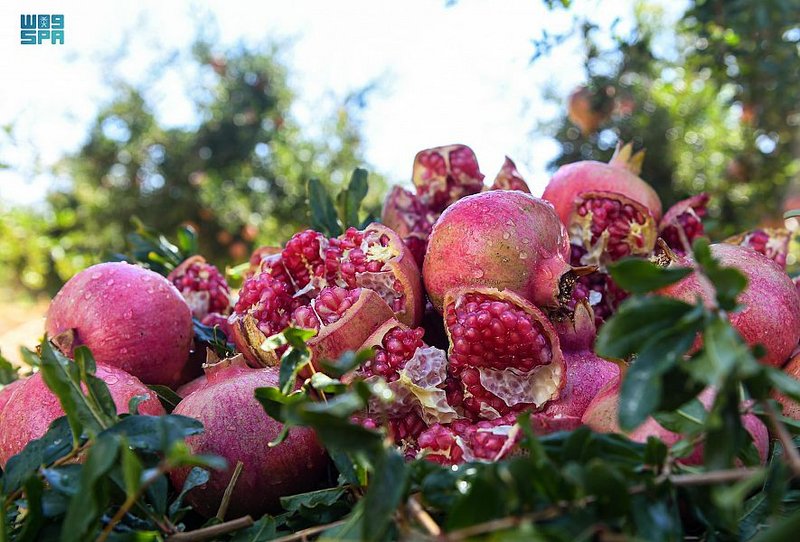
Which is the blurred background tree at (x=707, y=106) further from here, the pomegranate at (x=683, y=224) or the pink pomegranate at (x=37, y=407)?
the pink pomegranate at (x=37, y=407)

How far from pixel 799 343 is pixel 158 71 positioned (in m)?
6.34

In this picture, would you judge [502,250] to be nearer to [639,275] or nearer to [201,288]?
[639,275]

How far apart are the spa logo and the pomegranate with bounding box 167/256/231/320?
900 mm

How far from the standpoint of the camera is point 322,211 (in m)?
1.25

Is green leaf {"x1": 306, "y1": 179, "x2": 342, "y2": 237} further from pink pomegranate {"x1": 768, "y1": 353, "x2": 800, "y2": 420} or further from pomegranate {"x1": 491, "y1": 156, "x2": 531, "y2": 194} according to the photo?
pink pomegranate {"x1": 768, "y1": 353, "x2": 800, "y2": 420}

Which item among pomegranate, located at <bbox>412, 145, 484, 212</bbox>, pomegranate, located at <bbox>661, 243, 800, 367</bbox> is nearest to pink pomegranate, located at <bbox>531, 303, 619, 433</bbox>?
pomegranate, located at <bbox>661, 243, 800, 367</bbox>

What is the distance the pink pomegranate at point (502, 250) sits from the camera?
2.77ft

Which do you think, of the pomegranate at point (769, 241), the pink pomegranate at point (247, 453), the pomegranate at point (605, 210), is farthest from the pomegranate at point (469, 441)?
the pomegranate at point (769, 241)

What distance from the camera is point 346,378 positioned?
805mm

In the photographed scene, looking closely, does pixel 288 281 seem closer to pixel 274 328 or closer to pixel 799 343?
pixel 274 328

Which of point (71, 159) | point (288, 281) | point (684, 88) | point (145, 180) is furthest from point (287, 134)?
point (288, 281)

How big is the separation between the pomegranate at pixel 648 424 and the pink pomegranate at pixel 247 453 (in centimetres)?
31

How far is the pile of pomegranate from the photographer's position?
786 mm

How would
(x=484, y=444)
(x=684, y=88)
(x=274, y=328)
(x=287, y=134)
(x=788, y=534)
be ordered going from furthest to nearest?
(x=287, y=134)
(x=684, y=88)
(x=274, y=328)
(x=484, y=444)
(x=788, y=534)
